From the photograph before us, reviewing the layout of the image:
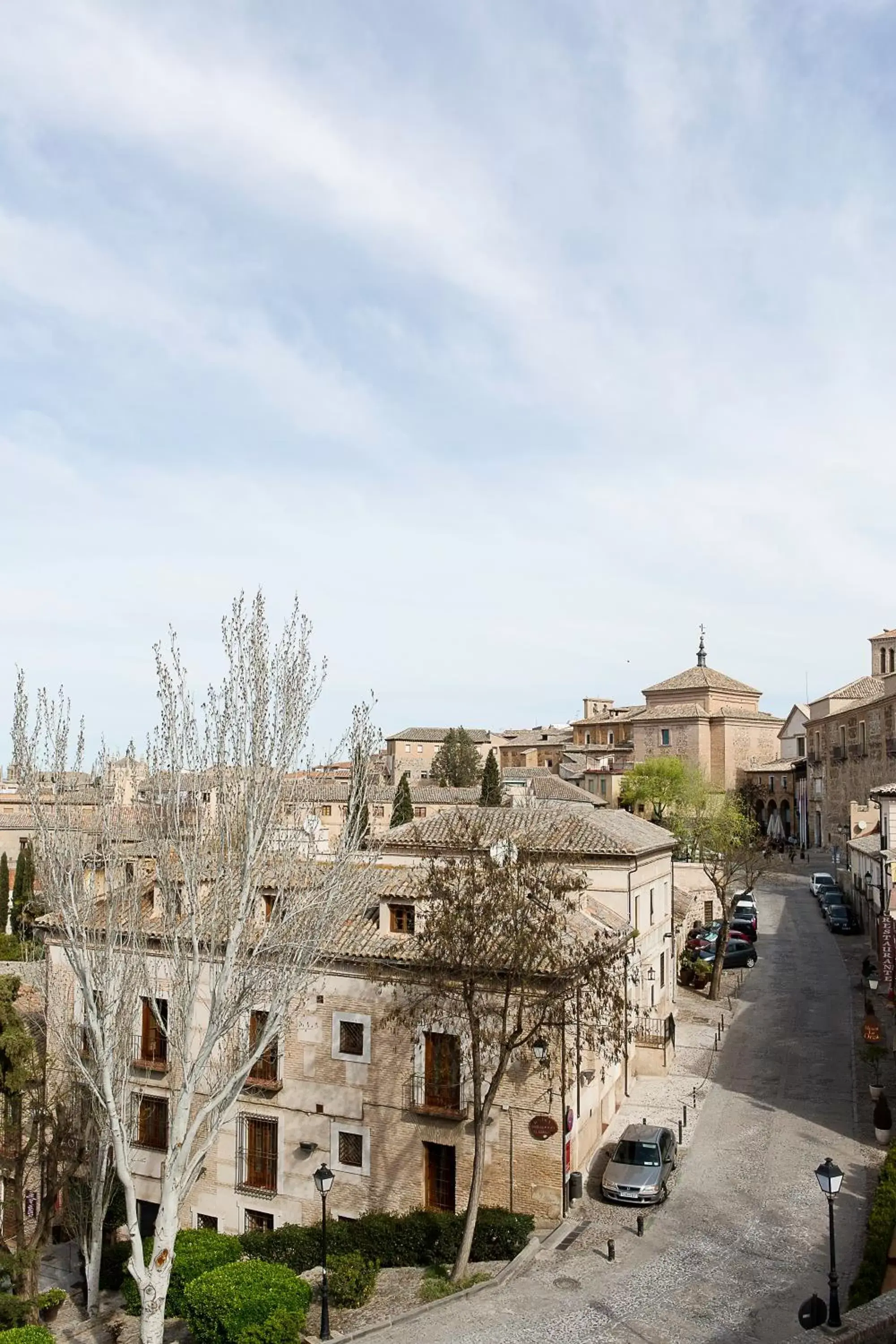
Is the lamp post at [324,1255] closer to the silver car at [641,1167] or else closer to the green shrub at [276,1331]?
the green shrub at [276,1331]

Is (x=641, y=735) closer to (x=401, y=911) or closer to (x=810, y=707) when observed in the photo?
(x=810, y=707)

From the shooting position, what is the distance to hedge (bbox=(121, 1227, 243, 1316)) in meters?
18.2

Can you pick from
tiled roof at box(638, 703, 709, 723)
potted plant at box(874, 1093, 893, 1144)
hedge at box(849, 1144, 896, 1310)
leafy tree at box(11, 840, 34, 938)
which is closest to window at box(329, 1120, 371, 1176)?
hedge at box(849, 1144, 896, 1310)

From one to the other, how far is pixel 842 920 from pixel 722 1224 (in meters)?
26.6

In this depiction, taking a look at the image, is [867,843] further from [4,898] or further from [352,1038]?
[4,898]

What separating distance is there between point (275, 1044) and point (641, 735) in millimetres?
61130

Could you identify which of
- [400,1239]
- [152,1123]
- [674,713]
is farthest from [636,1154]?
[674,713]

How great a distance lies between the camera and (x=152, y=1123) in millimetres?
23297

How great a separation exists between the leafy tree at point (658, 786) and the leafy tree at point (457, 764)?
18465 millimetres

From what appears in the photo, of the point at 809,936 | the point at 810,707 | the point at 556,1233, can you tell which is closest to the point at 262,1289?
the point at 556,1233

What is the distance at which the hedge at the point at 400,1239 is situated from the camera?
18297mm

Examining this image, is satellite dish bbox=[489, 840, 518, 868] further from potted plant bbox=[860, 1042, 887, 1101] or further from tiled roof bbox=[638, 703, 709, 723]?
tiled roof bbox=[638, 703, 709, 723]

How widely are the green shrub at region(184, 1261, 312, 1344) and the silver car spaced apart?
604 centimetres

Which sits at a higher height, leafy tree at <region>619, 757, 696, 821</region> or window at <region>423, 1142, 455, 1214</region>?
leafy tree at <region>619, 757, 696, 821</region>
